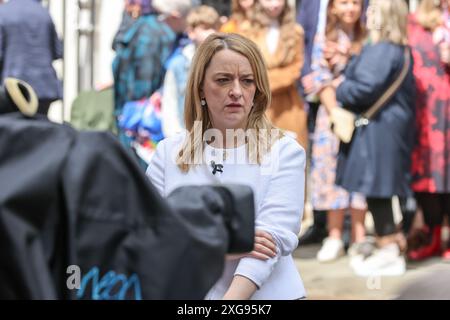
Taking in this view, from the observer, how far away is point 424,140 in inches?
316

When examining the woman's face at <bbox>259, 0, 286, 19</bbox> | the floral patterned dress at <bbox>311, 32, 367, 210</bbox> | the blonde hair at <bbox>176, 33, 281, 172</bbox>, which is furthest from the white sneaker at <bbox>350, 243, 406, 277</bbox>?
the blonde hair at <bbox>176, 33, 281, 172</bbox>

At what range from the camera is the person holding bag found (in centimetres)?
752

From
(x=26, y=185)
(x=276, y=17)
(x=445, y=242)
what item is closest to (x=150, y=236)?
(x=26, y=185)

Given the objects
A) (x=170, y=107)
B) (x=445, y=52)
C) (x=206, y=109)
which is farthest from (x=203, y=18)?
(x=206, y=109)

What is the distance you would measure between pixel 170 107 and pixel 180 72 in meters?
0.23

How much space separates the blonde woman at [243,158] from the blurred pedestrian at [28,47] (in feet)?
16.4

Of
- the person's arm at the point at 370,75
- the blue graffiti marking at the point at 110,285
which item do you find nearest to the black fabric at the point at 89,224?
the blue graffiti marking at the point at 110,285

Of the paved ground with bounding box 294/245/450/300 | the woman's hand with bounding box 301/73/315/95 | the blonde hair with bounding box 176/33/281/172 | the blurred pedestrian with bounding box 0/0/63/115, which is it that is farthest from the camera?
the blurred pedestrian with bounding box 0/0/63/115

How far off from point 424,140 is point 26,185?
6.26 metres

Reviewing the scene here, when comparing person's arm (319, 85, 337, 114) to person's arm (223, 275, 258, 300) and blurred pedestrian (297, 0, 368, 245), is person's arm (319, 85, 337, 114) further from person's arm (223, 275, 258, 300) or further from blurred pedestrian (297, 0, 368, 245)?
person's arm (223, 275, 258, 300)

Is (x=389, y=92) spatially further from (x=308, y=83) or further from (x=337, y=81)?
(x=308, y=83)

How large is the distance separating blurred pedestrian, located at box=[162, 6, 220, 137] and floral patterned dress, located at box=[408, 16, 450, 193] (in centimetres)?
129

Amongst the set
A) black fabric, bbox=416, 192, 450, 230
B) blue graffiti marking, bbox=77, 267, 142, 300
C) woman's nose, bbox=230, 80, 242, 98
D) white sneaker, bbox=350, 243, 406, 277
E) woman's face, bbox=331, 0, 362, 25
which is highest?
woman's nose, bbox=230, 80, 242, 98

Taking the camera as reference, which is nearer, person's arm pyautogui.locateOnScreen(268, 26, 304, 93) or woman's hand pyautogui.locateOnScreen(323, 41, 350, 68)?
person's arm pyautogui.locateOnScreen(268, 26, 304, 93)
